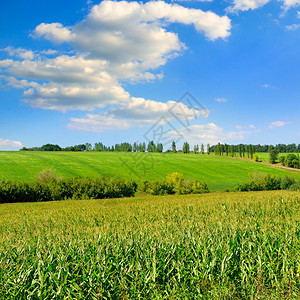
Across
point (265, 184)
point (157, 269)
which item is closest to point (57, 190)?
point (157, 269)

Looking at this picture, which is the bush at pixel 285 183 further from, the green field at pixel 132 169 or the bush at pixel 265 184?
the green field at pixel 132 169

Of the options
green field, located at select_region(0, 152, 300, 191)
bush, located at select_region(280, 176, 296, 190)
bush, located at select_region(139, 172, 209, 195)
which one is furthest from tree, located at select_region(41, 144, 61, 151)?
bush, located at select_region(280, 176, 296, 190)

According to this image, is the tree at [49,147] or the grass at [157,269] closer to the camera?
the grass at [157,269]

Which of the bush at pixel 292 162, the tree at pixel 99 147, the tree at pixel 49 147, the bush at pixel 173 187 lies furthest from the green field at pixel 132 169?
the tree at pixel 99 147

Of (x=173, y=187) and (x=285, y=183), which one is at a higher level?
(x=285, y=183)

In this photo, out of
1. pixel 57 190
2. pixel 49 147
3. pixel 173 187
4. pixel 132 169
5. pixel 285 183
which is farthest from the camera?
pixel 49 147

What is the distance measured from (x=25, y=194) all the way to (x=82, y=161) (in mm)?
50088

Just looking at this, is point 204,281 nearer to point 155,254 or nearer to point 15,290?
point 155,254

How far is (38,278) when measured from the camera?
5.74 meters

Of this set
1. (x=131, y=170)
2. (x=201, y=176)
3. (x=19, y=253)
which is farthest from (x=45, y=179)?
(x=201, y=176)

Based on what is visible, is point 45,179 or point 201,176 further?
point 201,176

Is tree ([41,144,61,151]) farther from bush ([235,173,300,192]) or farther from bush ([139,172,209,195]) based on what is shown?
bush ([235,173,300,192])

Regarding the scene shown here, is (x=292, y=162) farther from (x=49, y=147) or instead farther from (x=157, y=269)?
(x=49, y=147)

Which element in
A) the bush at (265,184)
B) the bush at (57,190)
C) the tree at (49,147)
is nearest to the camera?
the bush at (57,190)
